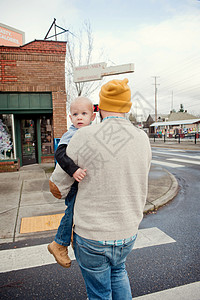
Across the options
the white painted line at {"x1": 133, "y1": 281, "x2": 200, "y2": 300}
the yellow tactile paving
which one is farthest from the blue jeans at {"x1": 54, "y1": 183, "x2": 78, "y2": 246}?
the yellow tactile paving

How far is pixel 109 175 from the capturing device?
1.32m

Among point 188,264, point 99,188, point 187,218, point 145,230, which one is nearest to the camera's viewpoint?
point 99,188

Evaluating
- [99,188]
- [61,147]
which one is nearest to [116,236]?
[99,188]

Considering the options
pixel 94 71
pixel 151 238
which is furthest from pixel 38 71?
pixel 151 238

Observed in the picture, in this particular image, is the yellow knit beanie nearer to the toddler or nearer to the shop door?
the toddler

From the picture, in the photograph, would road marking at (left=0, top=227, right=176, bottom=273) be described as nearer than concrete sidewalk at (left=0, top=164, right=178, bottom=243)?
Yes

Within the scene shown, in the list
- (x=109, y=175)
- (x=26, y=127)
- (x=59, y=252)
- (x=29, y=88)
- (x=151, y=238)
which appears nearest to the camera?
(x=109, y=175)

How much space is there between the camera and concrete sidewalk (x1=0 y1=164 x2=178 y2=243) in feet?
12.8

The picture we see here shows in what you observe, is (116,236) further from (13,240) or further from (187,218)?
(187,218)

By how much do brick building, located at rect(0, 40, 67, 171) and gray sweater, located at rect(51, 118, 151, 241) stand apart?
292 inches

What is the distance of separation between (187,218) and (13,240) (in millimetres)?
3281

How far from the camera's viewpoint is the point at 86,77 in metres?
6.06

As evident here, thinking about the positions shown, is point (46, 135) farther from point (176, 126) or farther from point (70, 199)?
point (176, 126)

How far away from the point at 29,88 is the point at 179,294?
804 cm
